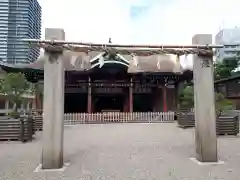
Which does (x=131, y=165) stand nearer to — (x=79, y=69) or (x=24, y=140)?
(x=24, y=140)

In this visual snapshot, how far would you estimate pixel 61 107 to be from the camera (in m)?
6.02

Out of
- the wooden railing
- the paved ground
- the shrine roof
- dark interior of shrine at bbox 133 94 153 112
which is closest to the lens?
the paved ground

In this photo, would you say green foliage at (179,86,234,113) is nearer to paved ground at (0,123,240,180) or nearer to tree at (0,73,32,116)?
paved ground at (0,123,240,180)

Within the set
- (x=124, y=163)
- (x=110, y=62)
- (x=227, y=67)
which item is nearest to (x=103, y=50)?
(x=124, y=163)

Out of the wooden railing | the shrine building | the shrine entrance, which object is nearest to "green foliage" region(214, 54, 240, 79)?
the shrine building

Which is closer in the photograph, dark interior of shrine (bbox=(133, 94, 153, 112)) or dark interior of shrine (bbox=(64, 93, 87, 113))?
dark interior of shrine (bbox=(64, 93, 87, 113))

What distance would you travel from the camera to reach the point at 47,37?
6.03 meters

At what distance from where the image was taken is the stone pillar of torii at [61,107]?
19.1ft

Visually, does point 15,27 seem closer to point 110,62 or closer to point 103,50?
point 110,62

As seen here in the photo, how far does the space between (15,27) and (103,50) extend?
29.4 metres

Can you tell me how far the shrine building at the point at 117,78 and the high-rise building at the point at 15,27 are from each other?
32.2ft

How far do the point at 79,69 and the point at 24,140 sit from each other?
11.0m

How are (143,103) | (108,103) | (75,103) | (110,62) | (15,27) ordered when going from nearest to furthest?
(110,62)
(75,103)
(143,103)
(108,103)
(15,27)

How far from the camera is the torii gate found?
5.84m
